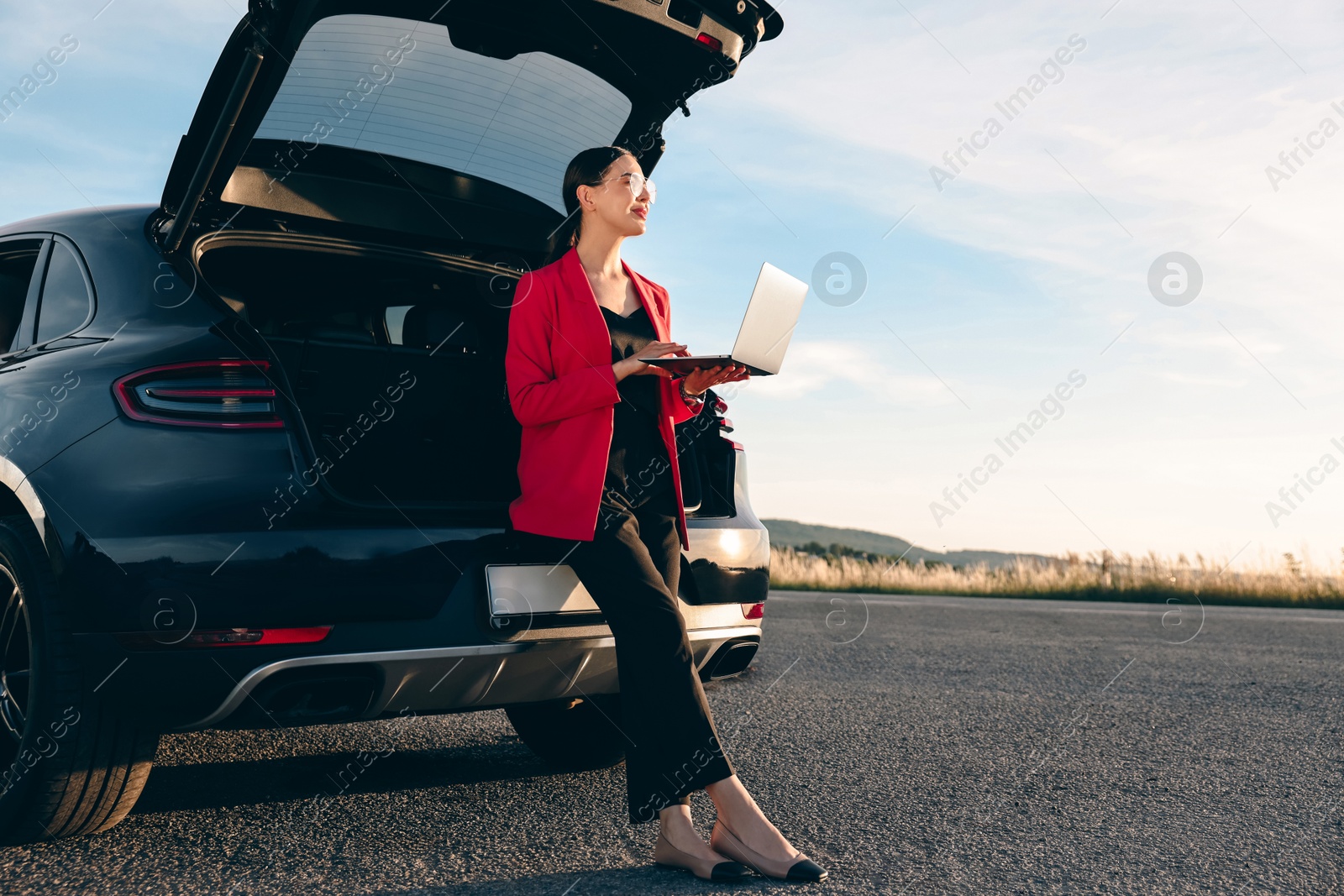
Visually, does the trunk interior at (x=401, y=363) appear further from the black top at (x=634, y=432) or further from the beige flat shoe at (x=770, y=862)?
the beige flat shoe at (x=770, y=862)

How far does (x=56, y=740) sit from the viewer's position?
248 cm

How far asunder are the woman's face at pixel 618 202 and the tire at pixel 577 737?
1606 mm

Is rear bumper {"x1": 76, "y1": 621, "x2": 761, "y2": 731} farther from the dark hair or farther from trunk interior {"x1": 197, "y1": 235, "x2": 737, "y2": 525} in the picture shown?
the dark hair

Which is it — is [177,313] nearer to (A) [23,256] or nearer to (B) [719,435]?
(A) [23,256]

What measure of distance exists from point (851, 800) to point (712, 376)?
1434mm

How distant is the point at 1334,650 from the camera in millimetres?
6875

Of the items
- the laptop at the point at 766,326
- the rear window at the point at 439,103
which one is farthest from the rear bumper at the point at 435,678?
the rear window at the point at 439,103

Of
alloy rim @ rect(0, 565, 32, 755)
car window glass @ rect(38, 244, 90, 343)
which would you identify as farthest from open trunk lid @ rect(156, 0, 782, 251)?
alloy rim @ rect(0, 565, 32, 755)

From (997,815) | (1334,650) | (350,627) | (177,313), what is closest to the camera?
(350,627)

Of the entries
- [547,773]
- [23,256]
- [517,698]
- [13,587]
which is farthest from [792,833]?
[23,256]

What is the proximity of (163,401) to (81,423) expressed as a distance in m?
0.24

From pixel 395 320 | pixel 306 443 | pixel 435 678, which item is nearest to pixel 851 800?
pixel 435 678

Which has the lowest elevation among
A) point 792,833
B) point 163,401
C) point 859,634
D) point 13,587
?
point 859,634

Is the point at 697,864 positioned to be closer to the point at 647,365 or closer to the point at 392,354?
the point at 647,365
